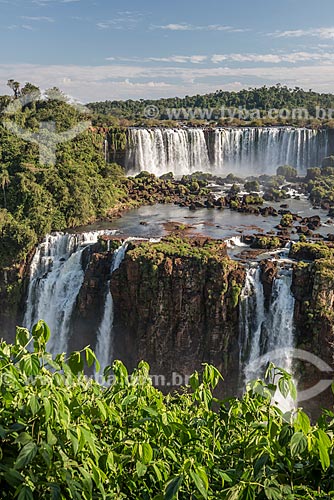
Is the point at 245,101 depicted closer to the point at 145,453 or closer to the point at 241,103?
the point at 241,103

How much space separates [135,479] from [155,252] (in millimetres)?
16162

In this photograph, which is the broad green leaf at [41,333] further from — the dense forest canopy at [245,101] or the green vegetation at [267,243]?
the dense forest canopy at [245,101]

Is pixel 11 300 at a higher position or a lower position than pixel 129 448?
lower

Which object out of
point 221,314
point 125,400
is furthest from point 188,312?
point 125,400

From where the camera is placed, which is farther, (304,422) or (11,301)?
(11,301)

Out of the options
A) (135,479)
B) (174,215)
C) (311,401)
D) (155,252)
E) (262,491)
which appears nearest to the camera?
(262,491)

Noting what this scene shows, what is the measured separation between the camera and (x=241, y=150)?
41.1 metres

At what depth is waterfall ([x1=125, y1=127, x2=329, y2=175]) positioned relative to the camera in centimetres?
3925

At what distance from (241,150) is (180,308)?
25.4 metres

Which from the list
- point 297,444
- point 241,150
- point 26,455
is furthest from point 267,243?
point 241,150

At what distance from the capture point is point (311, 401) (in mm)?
16141

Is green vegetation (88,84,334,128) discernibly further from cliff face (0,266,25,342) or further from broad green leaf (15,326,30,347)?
broad green leaf (15,326,30,347)

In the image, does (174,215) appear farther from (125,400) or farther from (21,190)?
(125,400)

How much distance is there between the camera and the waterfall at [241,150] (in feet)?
129
